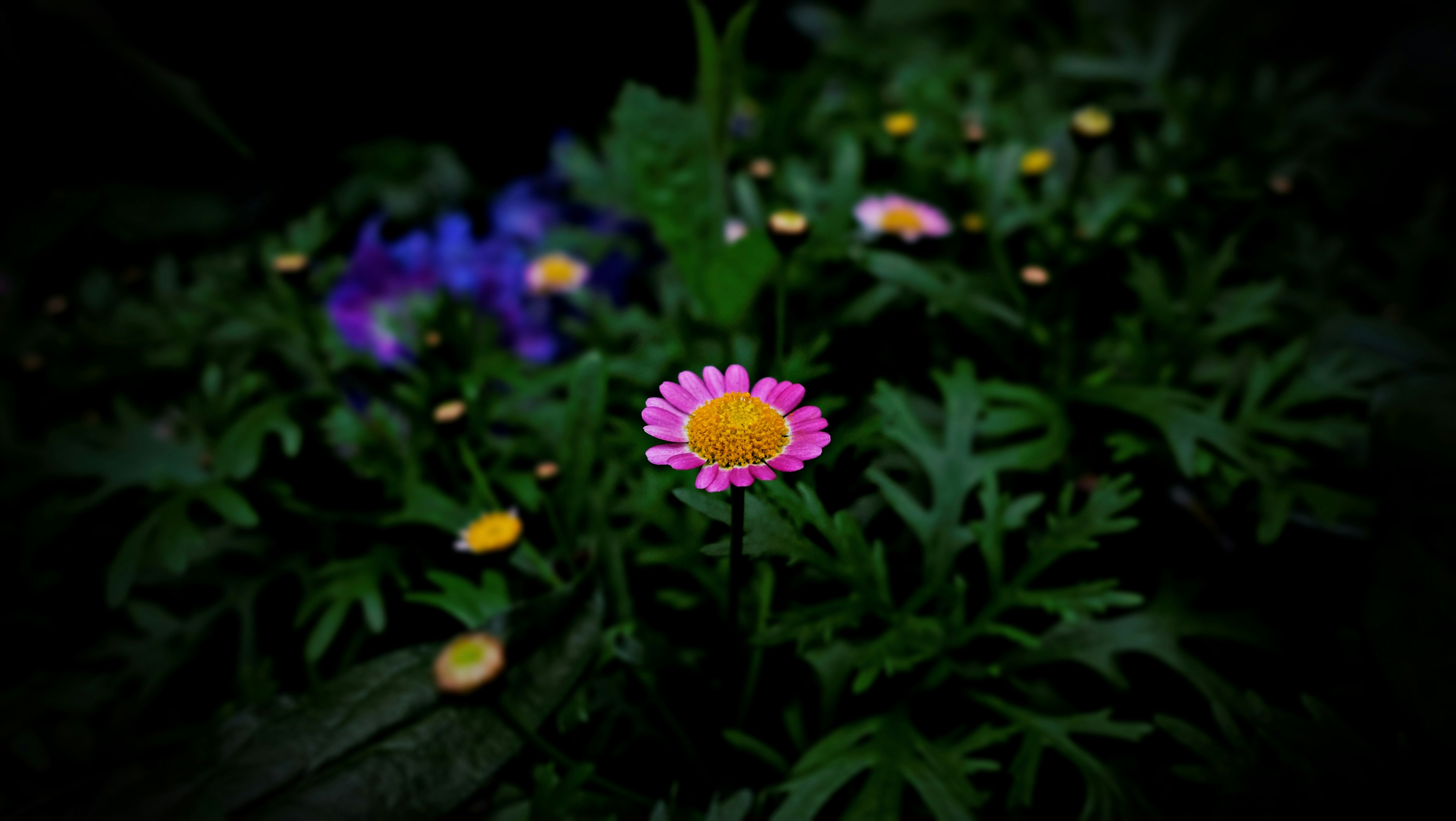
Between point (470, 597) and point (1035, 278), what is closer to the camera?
point (470, 597)

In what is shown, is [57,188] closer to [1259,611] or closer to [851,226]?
[851,226]

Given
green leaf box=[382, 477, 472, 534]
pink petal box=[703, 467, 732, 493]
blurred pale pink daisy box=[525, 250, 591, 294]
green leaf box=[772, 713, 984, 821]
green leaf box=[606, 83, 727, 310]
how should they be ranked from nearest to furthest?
1. pink petal box=[703, 467, 732, 493]
2. green leaf box=[772, 713, 984, 821]
3. green leaf box=[382, 477, 472, 534]
4. green leaf box=[606, 83, 727, 310]
5. blurred pale pink daisy box=[525, 250, 591, 294]

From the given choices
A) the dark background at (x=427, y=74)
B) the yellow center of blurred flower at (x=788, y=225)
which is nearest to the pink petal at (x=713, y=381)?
the yellow center of blurred flower at (x=788, y=225)

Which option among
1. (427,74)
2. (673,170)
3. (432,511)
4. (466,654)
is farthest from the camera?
(427,74)

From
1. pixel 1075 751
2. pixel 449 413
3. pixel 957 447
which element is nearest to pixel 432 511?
pixel 449 413

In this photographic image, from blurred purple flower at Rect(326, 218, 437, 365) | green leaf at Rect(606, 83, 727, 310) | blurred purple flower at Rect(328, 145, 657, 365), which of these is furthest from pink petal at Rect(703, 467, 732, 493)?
blurred purple flower at Rect(326, 218, 437, 365)

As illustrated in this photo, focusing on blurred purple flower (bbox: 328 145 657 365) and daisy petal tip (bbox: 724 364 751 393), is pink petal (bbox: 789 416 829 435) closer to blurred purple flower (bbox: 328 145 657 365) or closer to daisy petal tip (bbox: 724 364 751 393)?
daisy petal tip (bbox: 724 364 751 393)

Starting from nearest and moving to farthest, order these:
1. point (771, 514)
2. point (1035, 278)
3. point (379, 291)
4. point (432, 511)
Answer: point (771, 514), point (432, 511), point (1035, 278), point (379, 291)

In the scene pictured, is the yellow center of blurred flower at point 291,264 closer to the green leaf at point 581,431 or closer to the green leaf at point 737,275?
the green leaf at point 581,431

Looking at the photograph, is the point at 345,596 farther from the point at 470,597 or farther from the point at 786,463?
the point at 786,463
